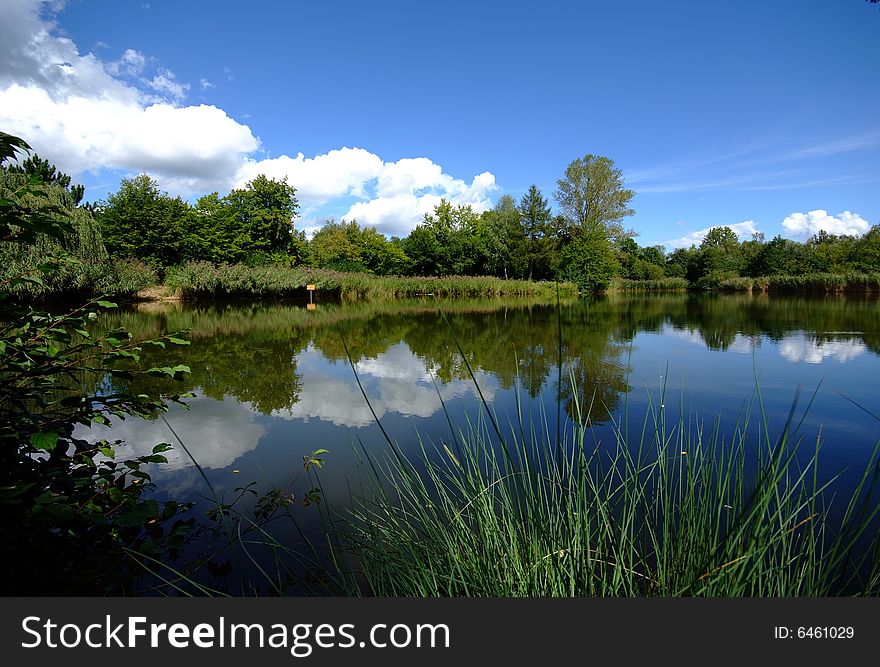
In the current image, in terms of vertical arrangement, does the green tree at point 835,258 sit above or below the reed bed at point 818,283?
above

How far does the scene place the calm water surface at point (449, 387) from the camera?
2779mm

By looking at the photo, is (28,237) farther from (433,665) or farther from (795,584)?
(795,584)

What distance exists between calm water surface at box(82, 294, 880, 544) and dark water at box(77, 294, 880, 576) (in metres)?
0.02

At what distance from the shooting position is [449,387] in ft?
15.0

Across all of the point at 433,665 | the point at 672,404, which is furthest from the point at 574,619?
the point at 672,404

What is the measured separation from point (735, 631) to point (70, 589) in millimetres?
1751

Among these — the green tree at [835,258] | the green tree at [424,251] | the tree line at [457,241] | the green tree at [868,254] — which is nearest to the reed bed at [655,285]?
the tree line at [457,241]

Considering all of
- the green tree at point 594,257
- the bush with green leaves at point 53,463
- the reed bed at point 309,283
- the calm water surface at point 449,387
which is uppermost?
the green tree at point 594,257

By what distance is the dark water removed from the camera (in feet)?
9.04

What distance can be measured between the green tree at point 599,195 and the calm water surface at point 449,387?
26.2 meters

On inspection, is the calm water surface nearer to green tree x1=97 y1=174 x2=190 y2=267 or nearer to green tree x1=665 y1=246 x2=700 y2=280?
green tree x1=97 y1=174 x2=190 y2=267

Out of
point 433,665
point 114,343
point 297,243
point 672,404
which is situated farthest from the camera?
point 297,243

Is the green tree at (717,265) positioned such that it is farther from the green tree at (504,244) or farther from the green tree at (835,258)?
the green tree at (504,244)

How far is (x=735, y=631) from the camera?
879 millimetres
